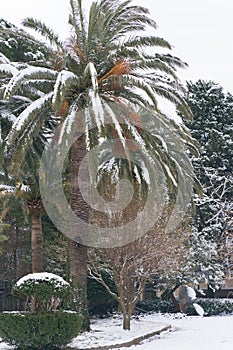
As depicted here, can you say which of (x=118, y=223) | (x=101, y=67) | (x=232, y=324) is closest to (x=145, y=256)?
(x=118, y=223)

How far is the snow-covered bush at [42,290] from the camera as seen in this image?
1123cm

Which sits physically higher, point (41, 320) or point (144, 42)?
point (144, 42)

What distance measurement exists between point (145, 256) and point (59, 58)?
625 cm

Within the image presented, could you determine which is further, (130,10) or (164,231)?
(164,231)

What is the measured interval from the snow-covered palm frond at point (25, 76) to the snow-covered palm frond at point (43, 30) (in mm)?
1414

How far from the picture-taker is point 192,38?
17.6 meters

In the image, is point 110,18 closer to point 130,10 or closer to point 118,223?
point 130,10

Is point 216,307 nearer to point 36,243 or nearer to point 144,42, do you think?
point 36,243

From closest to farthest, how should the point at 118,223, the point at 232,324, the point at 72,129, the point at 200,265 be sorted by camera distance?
1. the point at 72,129
2. the point at 118,223
3. the point at 232,324
4. the point at 200,265

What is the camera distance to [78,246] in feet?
47.0

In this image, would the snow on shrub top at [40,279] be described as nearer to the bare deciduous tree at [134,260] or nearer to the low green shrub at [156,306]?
the bare deciduous tree at [134,260]

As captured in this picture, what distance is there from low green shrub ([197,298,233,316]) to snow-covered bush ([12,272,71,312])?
11.6 metres

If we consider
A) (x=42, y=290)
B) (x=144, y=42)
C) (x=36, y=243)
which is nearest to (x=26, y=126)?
(x=144, y=42)

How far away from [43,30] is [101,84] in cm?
248
